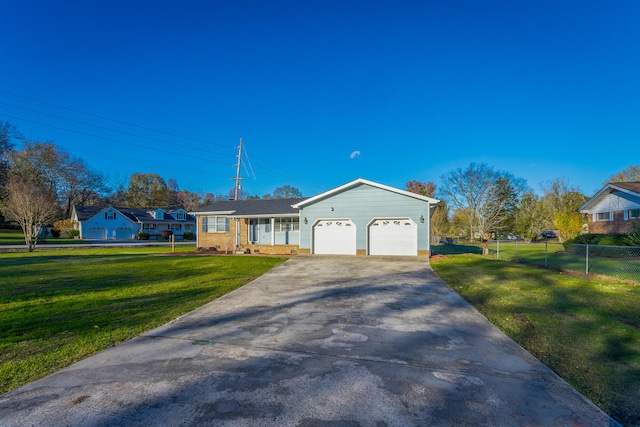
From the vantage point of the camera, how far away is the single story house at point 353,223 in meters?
15.5

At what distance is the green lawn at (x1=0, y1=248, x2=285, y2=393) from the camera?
12.6 ft

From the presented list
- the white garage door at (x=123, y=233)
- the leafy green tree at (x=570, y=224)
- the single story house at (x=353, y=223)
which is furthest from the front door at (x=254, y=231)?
the white garage door at (x=123, y=233)

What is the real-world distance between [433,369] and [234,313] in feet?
12.2

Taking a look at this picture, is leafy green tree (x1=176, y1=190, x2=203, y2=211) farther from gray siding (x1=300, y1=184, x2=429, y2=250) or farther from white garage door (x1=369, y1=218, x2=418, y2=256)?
white garage door (x1=369, y1=218, x2=418, y2=256)

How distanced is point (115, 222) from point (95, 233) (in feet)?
9.83

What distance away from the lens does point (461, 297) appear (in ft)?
23.7

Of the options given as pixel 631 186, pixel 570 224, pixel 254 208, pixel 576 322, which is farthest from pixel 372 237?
pixel 631 186

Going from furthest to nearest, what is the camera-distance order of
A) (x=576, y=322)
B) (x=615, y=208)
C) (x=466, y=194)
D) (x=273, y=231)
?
(x=466, y=194), (x=615, y=208), (x=273, y=231), (x=576, y=322)

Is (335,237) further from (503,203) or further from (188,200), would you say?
(188,200)

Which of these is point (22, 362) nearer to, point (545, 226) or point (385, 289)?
→ point (385, 289)

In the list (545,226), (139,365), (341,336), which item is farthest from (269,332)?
(545,226)

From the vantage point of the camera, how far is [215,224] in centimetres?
2166

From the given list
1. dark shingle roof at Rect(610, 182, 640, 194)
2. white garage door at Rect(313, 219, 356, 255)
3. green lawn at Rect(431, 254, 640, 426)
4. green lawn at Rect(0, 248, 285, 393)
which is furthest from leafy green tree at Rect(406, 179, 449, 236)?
green lawn at Rect(0, 248, 285, 393)

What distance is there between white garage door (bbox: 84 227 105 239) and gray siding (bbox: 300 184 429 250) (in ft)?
127
